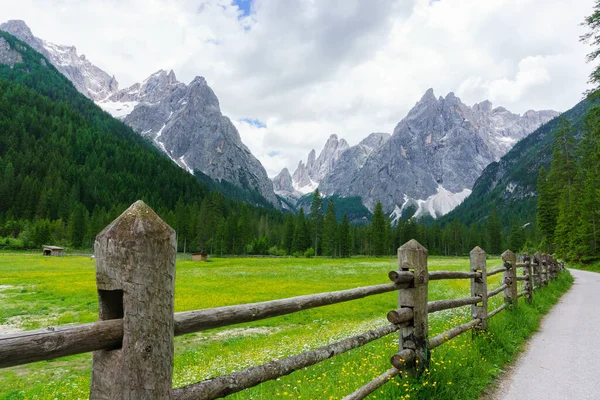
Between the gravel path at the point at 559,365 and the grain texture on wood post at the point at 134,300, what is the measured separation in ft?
21.7

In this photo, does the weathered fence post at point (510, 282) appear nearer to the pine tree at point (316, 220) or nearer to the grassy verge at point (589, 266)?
the grassy verge at point (589, 266)

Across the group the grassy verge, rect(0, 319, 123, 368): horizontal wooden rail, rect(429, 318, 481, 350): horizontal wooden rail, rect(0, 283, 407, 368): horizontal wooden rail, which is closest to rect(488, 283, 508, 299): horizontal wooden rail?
rect(429, 318, 481, 350): horizontal wooden rail

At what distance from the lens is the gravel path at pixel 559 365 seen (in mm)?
6828

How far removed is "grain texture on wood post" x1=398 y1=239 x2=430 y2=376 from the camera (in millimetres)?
6199

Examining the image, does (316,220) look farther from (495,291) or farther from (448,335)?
(448,335)

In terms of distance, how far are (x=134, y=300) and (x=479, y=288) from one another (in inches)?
385

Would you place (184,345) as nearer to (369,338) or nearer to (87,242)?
(369,338)

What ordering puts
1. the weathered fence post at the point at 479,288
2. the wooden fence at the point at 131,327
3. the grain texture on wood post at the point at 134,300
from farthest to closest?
the weathered fence post at the point at 479,288, the grain texture on wood post at the point at 134,300, the wooden fence at the point at 131,327

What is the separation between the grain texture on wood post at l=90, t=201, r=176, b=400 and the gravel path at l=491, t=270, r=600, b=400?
21.7ft

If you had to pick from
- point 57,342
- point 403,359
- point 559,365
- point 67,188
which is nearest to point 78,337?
point 57,342

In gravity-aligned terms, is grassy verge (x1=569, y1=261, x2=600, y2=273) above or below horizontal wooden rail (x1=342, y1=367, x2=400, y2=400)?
below

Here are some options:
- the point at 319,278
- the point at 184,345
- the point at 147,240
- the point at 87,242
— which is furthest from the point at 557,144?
the point at 87,242

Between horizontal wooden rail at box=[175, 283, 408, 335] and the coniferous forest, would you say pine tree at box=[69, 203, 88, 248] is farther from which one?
horizontal wooden rail at box=[175, 283, 408, 335]

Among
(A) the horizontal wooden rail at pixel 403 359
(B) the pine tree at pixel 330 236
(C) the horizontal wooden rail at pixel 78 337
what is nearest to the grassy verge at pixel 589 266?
(A) the horizontal wooden rail at pixel 403 359
